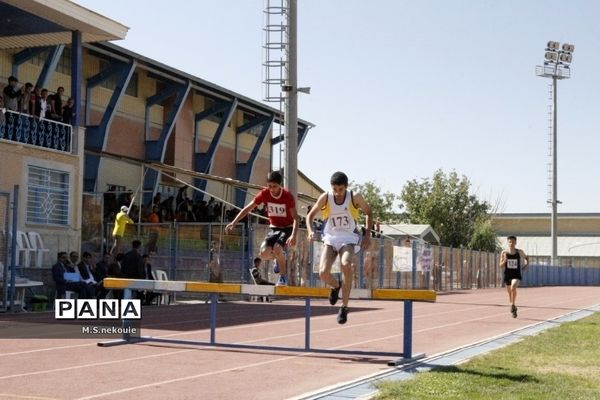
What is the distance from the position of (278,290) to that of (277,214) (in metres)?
1.21

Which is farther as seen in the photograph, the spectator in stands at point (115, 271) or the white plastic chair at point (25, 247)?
the spectator in stands at point (115, 271)

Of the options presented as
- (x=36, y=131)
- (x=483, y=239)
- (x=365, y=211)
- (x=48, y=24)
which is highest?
(x=48, y=24)

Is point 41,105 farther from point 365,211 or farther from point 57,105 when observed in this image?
point 365,211

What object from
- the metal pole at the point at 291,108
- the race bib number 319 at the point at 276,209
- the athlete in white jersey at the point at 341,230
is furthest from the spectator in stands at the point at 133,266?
the athlete in white jersey at the point at 341,230

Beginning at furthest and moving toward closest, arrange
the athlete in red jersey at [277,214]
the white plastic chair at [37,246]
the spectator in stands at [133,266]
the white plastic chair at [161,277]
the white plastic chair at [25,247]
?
1. the white plastic chair at [161,277]
2. the white plastic chair at [37,246]
3. the spectator in stands at [133,266]
4. the white plastic chair at [25,247]
5. the athlete in red jersey at [277,214]

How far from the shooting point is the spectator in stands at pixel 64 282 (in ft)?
74.8

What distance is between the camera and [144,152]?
3975 centimetres

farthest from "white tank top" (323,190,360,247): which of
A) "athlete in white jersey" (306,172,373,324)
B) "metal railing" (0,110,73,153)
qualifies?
"metal railing" (0,110,73,153)

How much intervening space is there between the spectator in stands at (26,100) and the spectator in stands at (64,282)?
4489 millimetres

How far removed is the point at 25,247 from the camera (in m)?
24.4

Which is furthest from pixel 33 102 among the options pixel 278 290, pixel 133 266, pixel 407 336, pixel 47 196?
pixel 407 336

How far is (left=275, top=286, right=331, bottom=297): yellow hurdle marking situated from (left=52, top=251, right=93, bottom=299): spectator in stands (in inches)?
428

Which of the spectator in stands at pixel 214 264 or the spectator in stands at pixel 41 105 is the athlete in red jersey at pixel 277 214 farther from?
the spectator in stands at pixel 214 264

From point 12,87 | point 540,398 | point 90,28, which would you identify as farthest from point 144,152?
point 540,398
